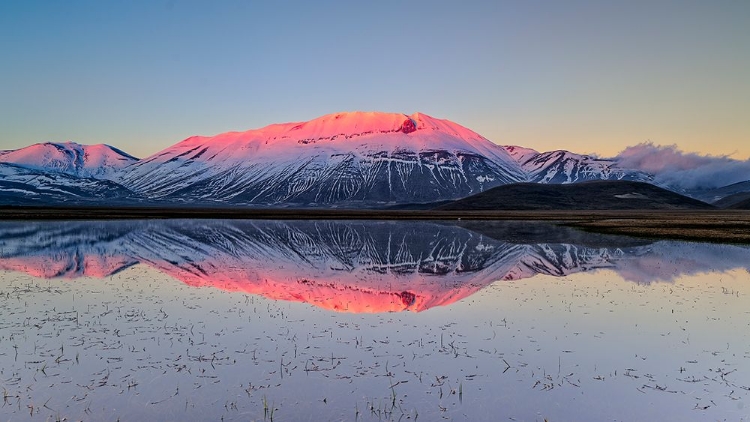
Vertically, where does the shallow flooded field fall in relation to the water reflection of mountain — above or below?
below

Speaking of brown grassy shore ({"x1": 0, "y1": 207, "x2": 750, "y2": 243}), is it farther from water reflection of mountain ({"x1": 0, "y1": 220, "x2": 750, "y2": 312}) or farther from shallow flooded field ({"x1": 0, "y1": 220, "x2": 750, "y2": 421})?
shallow flooded field ({"x1": 0, "y1": 220, "x2": 750, "y2": 421})

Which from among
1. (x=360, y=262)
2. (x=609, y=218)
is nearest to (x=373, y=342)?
(x=360, y=262)

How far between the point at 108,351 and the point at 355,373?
7.42 meters

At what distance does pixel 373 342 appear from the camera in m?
17.2

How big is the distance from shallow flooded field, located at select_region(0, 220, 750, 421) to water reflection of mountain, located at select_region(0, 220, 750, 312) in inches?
12.9

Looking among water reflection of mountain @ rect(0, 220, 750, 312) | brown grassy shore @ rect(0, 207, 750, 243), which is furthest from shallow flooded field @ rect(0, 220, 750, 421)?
brown grassy shore @ rect(0, 207, 750, 243)

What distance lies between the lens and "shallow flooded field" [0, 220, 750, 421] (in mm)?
12062

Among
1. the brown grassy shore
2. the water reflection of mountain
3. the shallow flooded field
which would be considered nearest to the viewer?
the shallow flooded field

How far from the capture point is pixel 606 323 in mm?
20203

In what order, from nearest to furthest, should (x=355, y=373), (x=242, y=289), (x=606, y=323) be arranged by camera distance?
(x=355, y=373) → (x=606, y=323) → (x=242, y=289)

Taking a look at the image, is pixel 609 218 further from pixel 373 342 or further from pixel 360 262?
pixel 373 342

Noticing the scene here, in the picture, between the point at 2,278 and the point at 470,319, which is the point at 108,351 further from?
the point at 2,278

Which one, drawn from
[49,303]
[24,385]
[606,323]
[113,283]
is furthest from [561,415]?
[113,283]

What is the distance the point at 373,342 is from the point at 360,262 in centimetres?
2268
